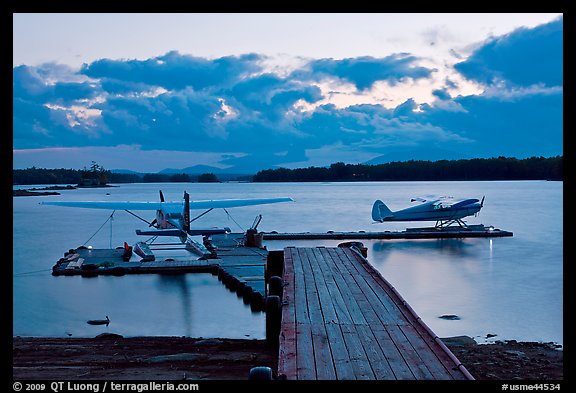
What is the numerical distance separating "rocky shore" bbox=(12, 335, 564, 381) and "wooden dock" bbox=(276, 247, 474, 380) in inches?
54.0

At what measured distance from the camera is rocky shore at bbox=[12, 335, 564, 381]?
641 centimetres

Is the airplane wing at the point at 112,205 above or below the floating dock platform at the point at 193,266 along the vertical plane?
above

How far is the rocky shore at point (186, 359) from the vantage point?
6.41m

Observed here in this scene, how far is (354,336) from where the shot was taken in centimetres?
464

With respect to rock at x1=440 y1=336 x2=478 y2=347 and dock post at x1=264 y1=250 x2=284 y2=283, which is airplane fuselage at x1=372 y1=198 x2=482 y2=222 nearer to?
dock post at x1=264 y1=250 x2=284 y2=283

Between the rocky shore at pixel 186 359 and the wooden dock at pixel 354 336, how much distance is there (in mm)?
1370

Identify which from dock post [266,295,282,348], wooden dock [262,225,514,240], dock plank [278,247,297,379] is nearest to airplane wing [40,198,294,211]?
wooden dock [262,225,514,240]

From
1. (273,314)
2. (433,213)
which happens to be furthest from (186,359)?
(433,213)

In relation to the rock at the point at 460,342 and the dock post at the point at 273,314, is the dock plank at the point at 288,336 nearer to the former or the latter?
the dock post at the point at 273,314

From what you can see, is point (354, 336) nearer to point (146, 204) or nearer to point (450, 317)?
point (450, 317)

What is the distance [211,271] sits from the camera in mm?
16125

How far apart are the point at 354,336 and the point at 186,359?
3439 mm

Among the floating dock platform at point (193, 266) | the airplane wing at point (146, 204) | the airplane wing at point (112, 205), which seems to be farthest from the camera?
the airplane wing at point (112, 205)

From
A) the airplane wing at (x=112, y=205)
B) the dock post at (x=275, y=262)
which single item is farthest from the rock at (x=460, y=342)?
the airplane wing at (x=112, y=205)
